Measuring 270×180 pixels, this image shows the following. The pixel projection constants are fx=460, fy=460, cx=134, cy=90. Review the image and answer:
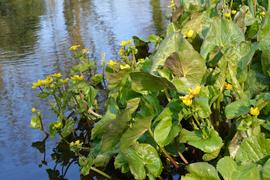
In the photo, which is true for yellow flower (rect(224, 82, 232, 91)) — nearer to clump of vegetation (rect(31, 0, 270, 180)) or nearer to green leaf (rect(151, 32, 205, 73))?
clump of vegetation (rect(31, 0, 270, 180))

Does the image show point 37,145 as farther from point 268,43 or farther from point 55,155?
point 268,43

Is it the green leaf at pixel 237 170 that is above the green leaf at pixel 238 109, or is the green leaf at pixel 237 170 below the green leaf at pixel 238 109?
below

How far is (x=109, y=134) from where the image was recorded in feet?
5.85

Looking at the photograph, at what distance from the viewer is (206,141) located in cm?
167

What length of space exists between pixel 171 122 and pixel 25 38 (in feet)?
13.0

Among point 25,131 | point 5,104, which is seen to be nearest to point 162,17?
point 5,104

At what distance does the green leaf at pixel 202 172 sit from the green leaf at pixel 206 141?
0.16 meters

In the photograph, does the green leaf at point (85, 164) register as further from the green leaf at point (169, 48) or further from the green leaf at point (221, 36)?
the green leaf at point (221, 36)

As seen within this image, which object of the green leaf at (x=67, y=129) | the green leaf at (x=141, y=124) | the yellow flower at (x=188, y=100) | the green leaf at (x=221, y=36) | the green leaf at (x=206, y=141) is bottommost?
the green leaf at (x=67, y=129)

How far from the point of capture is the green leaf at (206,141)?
1646mm

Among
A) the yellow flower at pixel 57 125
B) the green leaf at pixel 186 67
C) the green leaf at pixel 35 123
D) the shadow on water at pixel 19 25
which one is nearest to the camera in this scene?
the green leaf at pixel 186 67

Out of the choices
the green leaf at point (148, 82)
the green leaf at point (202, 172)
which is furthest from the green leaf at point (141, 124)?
the green leaf at point (202, 172)

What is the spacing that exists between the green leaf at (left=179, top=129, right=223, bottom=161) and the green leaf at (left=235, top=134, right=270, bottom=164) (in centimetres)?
11

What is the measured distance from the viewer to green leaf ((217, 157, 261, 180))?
1.31 metres
